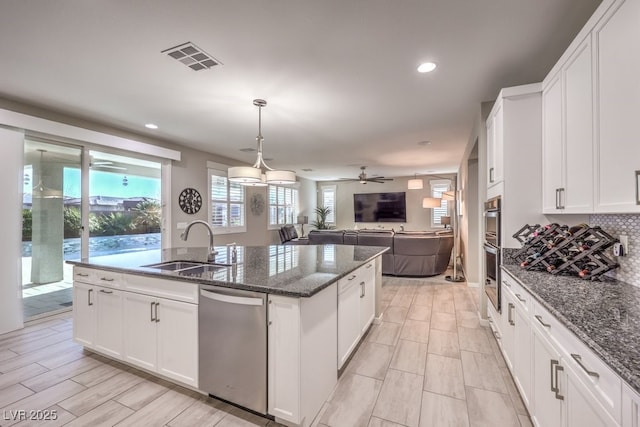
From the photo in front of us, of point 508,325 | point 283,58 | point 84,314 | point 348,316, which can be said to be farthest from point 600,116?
point 84,314

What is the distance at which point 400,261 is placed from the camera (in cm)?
580

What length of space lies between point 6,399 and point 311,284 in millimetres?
2322

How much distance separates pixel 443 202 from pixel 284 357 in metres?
8.68

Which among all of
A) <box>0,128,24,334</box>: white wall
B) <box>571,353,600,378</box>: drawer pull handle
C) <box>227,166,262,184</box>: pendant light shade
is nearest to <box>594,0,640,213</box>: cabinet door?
<box>571,353,600,378</box>: drawer pull handle

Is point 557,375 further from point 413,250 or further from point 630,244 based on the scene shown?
point 413,250

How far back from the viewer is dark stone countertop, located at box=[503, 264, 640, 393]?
826 mm

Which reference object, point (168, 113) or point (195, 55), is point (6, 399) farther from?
point (168, 113)

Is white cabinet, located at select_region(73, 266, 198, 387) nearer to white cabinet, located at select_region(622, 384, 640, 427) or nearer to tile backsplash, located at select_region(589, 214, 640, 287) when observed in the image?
white cabinet, located at select_region(622, 384, 640, 427)

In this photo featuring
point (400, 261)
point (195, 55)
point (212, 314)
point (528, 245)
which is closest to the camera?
point (212, 314)

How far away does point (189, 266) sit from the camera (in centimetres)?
240

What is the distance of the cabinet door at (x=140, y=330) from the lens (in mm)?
2070

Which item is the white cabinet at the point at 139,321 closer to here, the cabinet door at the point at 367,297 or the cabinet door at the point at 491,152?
the cabinet door at the point at 367,297

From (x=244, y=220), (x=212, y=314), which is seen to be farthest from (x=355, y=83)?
(x=244, y=220)

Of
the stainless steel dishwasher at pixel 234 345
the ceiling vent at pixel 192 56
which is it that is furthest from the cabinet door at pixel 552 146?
the ceiling vent at pixel 192 56
